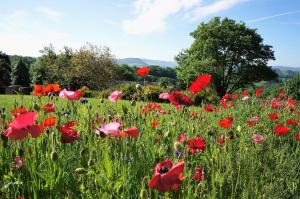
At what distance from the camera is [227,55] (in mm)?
40969

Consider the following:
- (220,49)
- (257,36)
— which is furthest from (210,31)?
(257,36)

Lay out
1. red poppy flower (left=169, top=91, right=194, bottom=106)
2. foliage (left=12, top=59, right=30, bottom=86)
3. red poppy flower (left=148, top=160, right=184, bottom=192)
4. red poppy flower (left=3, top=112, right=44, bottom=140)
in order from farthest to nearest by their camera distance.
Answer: foliage (left=12, top=59, right=30, bottom=86), red poppy flower (left=169, top=91, right=194, bottom=106), red poppy flower (left=3, top=112, right=44, bottom=140), red poppy flower (left=148, top=160, right=184, bottom=192)

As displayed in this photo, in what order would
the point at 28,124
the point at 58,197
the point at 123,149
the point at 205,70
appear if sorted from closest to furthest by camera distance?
1. the point at 28,124
2. the point at 58,197
3. the point at 123,149
4. the point at 205,70

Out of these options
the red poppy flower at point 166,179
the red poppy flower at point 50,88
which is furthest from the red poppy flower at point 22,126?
the red poppy flower at point 50,88

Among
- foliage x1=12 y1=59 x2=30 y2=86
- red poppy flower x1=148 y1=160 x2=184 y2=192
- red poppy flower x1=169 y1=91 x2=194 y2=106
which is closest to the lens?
red poppy flower x1=148 y1=160 x2=184 y2=192

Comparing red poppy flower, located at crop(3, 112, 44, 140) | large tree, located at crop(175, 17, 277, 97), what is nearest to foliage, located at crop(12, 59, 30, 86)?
large tree, located at crop(175, 17, 277, 97)

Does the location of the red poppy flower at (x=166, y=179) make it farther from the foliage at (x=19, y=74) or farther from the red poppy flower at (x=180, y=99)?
the foliage at (x=19, y=74)

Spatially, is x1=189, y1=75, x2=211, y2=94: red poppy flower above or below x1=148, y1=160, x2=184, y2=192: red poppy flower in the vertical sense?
above

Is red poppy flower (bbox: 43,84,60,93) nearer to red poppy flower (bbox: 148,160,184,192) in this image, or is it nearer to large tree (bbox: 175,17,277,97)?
red poppy flower (bbox: 148,160,184,192)

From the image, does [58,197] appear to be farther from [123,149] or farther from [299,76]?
[299,76]

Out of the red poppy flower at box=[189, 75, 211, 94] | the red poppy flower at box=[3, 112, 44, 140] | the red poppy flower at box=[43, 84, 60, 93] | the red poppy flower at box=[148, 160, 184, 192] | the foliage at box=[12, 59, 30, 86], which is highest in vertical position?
the red poppy flower at box=[189, 75, 211, 94]

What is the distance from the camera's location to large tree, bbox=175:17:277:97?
39406mm

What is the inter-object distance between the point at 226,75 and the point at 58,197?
134 feet

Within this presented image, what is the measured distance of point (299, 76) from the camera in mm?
48219
